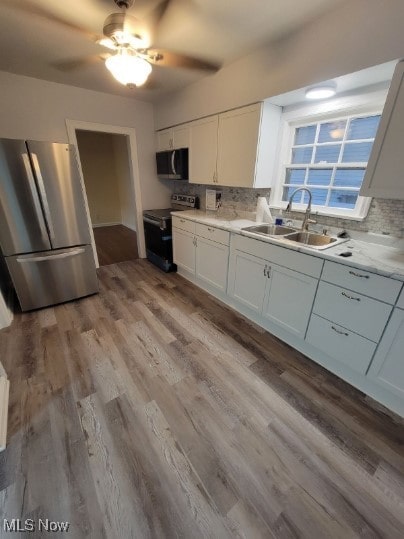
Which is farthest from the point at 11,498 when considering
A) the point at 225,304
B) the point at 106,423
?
the point at 225,304

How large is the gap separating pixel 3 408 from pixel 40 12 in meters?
2.64

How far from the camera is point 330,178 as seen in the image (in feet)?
6.99

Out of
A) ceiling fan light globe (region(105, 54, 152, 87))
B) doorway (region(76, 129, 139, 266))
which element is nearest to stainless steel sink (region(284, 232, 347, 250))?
ceiling fan light globe (region(105, 54, 152, 87))

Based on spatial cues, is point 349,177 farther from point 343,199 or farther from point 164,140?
point 164,140

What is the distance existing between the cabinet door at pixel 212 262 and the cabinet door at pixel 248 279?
0.12 metres

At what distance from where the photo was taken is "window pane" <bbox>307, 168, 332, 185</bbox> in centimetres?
215

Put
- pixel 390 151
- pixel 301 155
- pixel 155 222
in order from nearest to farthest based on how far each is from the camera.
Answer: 1. pixel 390 151
2. pixel 301 155
3. pixel 155 222

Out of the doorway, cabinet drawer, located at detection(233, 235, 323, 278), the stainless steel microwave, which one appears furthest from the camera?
the doorway

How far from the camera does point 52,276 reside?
2.47 meters

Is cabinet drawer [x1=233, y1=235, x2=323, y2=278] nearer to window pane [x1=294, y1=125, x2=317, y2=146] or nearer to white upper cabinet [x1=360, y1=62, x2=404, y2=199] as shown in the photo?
white upper cabinet [x1=360, y1=62, x2=404, y2=199]

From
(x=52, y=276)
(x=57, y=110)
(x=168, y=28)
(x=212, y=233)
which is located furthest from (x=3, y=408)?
(x=57, y=110)

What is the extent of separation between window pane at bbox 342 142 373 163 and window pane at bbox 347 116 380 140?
62mm

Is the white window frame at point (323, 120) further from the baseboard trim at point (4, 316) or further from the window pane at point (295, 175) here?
the baseboard trim at point (4, 316)

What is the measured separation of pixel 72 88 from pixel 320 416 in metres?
4.34
